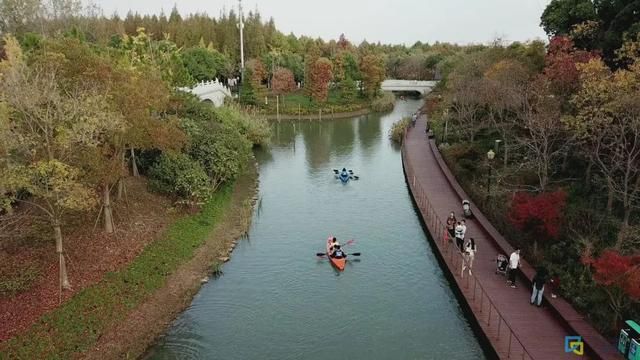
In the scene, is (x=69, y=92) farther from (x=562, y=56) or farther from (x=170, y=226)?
(x=562, y=56)

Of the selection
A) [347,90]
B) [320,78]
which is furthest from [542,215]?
[347,90]

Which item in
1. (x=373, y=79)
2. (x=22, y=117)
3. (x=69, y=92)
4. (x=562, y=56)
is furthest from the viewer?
(x=373, y=79)

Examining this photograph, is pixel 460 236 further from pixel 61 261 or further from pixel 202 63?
pixel 202 63

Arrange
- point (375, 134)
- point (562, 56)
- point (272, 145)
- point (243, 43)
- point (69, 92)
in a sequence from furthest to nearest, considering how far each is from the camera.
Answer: point (243, 43) < point (375, 134) < point (272, 145) < point (562, 56) < point (69, 92)

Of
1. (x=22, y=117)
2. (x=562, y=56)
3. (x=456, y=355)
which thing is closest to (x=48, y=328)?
(x=22, y=117)

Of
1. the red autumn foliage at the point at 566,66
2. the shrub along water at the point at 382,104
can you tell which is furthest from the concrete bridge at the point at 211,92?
the red autumn foliage at the point at 566,66

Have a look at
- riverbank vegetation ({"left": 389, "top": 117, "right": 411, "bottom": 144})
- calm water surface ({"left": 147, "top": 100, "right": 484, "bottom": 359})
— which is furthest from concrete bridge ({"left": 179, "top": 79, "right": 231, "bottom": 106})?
calm water surface ({"left": 147, "top": 100, "right": 484, "bottom": 359})

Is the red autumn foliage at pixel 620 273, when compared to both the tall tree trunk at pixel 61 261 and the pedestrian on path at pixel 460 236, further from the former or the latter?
the tall tree trunk at pixel 61 261
